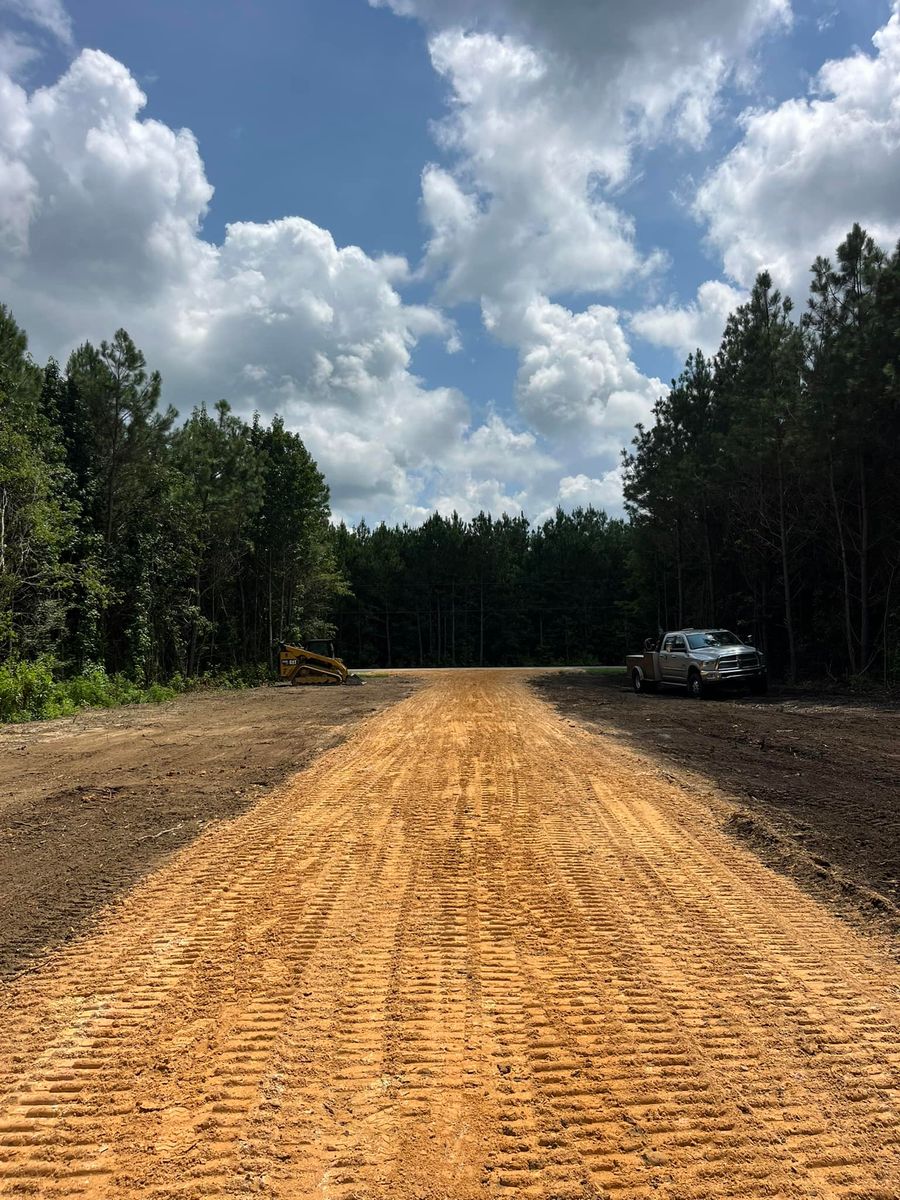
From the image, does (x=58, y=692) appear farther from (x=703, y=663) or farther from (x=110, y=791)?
(x=703, y=663)

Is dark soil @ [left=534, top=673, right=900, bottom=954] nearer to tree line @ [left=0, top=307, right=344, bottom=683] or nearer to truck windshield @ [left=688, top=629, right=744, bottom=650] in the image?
truck windshield @ [left=688, top=629, right=744, bottom=650]

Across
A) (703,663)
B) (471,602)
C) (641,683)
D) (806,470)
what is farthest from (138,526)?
(471,602)

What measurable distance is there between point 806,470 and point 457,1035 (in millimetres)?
25147

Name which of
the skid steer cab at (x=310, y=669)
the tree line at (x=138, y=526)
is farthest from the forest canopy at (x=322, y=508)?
the skid steer cab at (x=310, y=669)

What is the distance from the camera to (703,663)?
20406mm

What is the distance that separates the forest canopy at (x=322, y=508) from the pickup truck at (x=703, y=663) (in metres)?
4.64

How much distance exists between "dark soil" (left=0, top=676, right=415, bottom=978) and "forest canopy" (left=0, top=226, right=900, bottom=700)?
7.52 m

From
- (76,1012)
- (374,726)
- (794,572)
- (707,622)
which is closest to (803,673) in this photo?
(794,572)

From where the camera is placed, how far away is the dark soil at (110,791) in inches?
202

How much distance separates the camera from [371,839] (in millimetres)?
6352

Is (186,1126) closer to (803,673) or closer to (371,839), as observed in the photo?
(371,839)

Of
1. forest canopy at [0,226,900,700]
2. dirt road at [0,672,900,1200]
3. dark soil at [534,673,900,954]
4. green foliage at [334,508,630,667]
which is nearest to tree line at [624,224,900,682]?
forest canopy at [0,226,900,700]

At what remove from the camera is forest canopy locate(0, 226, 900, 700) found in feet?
69.9

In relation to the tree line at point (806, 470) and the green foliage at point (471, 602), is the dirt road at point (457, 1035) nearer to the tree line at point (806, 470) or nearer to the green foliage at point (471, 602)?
the tree line at point (806, 470)
